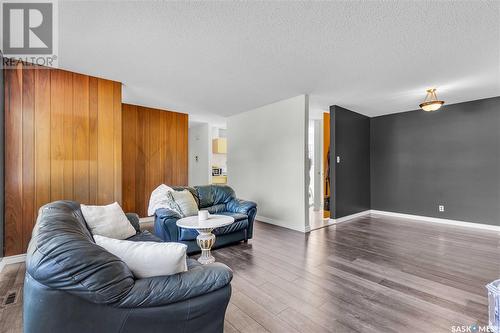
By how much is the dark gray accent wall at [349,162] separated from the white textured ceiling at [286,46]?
116 centimetres

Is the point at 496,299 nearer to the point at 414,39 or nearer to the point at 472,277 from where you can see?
the point at 472,277

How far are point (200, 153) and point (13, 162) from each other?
16.8 feet

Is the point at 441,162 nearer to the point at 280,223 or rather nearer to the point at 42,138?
the point at 280,223

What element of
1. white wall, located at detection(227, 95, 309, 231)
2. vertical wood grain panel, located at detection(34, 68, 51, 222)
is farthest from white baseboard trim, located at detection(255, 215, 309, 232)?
vertical wood grain panel, located at detection(34, 68, 51, 222)

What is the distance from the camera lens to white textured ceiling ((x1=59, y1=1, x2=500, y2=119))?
2.08m

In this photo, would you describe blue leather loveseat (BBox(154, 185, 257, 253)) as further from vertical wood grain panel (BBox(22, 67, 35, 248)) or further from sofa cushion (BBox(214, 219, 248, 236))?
vertical wood grain panel (BBox(22, 67, 35, 248))

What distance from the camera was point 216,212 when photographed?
4.03 meters

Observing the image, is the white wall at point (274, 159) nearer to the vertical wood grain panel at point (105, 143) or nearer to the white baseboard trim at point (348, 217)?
the white baseboard trim at point (348, 217)

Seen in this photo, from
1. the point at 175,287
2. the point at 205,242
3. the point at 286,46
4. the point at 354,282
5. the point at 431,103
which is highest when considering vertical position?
the point at 286,46

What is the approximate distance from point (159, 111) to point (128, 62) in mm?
2633

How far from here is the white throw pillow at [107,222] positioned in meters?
2.27

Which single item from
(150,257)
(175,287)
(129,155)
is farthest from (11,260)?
(175,287)

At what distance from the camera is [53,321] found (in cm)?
99

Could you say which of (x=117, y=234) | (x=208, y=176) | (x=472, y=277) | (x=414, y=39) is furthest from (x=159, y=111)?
(x=472, y=277)
